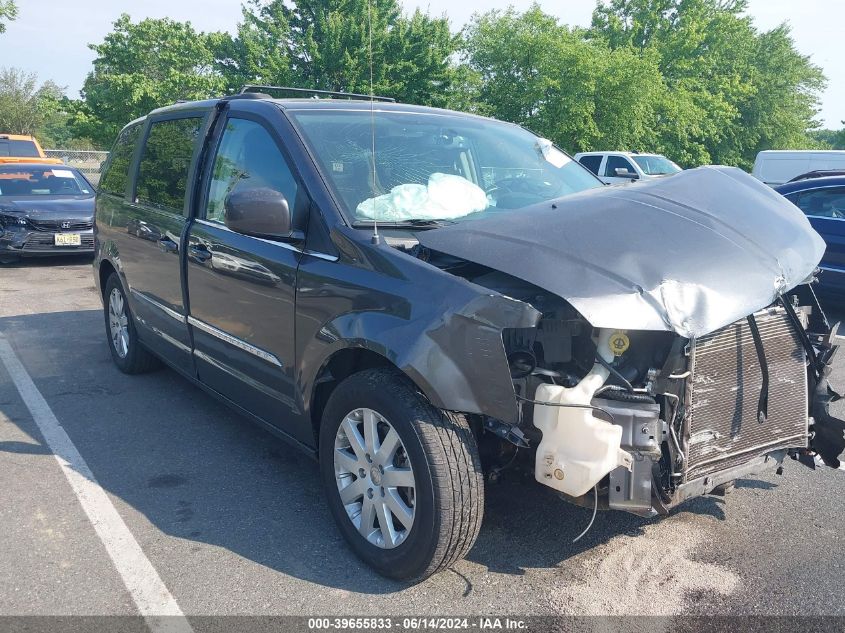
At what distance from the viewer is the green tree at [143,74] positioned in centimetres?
3019

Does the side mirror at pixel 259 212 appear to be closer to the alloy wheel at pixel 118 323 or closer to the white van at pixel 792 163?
the alloy wheel at pixel 118 323

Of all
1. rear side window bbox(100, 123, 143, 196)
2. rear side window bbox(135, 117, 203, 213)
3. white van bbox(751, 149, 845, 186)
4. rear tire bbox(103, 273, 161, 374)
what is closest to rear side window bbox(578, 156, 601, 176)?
white van bbox(751, 149, 845, 186)

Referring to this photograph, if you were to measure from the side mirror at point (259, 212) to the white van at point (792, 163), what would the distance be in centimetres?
1591

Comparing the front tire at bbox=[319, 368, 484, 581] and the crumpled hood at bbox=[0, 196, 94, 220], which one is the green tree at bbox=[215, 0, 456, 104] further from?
the front tire at bbox=[319, 368, 484, 581]

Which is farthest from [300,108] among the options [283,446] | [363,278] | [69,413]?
[69,413]

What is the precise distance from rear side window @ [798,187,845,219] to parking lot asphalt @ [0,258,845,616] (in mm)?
5107

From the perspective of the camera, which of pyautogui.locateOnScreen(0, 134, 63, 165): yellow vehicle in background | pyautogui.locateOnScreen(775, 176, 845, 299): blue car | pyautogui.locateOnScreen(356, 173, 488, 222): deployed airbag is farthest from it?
pyautogui.locateOnScreen(0, 134, 63, 165): yellow vehicle in background

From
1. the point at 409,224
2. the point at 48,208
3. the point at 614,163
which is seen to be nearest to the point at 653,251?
the point at 409,224

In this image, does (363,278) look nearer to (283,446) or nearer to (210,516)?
(210,516)

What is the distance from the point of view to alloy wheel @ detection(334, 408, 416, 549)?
281 cm

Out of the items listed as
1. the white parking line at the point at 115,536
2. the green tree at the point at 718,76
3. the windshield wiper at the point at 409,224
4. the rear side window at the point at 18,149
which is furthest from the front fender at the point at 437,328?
the green tree at the point at 718,76

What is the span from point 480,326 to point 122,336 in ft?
13.2

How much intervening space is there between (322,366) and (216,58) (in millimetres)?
32087

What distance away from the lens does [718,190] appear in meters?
3.24
